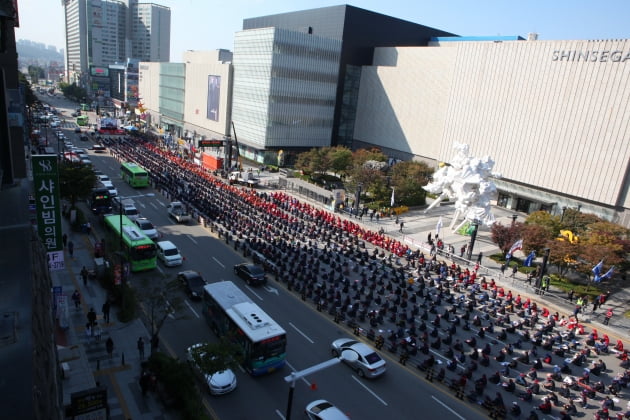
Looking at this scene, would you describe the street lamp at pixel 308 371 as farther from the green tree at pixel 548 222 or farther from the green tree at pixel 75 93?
the green tree at pixel 75 93

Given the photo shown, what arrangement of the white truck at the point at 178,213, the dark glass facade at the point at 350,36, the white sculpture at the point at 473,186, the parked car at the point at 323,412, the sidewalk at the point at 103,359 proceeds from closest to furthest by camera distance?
the parked car at the point at 323,412 < the sidewalk at the point at 103,359 < the white truck at the point at 178,213 < the white sculpture at the point at 473,186 < the dark glass facade at the point at 350,36

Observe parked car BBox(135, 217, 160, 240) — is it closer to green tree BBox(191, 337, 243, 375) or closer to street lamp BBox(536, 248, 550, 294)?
green tree BBox(191, 337, 243, 375)

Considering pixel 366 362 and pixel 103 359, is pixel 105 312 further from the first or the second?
→ pixel 366 362

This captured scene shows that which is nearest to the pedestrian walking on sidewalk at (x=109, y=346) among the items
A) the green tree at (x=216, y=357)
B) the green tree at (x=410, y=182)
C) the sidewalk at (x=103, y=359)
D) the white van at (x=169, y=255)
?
the sidewalk at (x=103, y=359)

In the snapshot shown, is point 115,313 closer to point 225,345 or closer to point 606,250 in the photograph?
point 225,345

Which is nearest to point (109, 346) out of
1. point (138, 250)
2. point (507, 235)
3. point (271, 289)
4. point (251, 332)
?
point (251, 332)

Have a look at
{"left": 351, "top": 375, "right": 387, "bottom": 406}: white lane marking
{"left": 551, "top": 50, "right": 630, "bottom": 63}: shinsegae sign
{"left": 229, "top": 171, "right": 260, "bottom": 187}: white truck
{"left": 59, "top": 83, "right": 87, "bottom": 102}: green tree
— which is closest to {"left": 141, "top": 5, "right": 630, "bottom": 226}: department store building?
{"left": 551, "top": 50, "right": 630, "bottom": 63}: shinsegae sign
